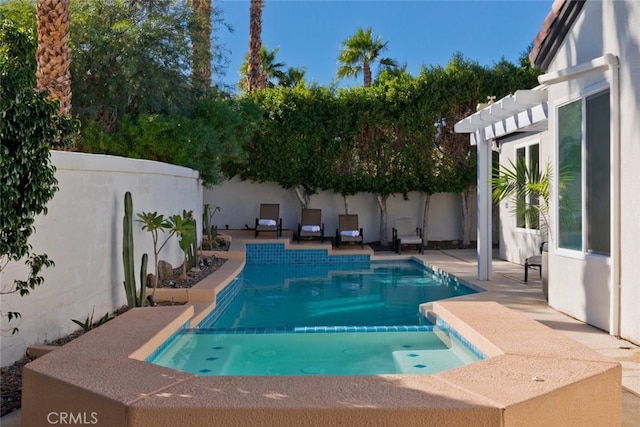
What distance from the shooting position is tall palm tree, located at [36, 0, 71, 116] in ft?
30.8

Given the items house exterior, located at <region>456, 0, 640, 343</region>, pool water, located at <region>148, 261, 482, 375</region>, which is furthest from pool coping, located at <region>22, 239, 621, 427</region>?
house exterior, located at <region>456, 0, 640, 343</region>

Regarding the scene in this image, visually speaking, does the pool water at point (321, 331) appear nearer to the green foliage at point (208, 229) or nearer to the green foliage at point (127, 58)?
the green foliage at point (208, 229)

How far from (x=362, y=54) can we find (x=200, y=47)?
38.8 ft

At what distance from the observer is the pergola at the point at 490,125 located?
7.84m

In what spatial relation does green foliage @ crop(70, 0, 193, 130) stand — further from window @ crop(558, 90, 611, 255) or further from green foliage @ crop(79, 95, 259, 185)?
window @ crop(558, 90, 611, 255)

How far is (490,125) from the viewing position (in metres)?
9.61

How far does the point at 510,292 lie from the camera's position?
8.87 meters

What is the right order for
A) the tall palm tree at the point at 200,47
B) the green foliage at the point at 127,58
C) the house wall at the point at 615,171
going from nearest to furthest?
1. the house wall at the point at 615,171
2. the green foliage at the point at 127,58
3. the tall palm tree at the point at 200,47

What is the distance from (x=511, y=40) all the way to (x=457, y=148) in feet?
18.7

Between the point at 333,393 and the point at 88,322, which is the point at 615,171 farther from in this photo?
the point at 88,322

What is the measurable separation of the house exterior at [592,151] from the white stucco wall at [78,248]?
540 cm

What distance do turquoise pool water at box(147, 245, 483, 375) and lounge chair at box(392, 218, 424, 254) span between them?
6.08ft

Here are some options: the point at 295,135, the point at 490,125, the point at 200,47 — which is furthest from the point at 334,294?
the point at 295,135

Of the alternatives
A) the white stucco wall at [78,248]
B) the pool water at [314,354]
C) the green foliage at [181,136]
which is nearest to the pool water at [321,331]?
the pool water at [314,354]
